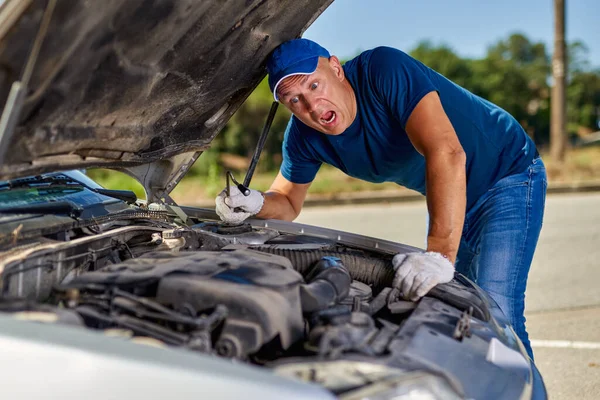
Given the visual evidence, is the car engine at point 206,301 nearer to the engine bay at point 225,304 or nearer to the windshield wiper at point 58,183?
the engine bay at point 225,304

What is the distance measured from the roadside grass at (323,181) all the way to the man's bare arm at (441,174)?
7.71 meters

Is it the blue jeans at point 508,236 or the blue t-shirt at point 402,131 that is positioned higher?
the blue t-shirt at point 402,131

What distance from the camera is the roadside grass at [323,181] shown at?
1086 cm

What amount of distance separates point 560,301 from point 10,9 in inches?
172

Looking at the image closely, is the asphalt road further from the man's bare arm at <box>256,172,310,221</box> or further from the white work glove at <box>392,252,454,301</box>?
the man's bare arm at <box>256,172,310,221</box>

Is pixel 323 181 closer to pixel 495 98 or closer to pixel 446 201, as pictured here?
pixel 446 201

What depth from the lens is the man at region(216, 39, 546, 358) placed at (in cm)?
266

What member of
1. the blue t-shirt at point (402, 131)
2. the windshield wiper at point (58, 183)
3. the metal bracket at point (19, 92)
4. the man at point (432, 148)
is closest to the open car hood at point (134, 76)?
the metal bracket at point (19, 92)

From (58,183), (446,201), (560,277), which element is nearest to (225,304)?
(446,201)

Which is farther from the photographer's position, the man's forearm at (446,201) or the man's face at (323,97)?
the man's face at (323,97)

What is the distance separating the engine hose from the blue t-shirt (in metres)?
0.63

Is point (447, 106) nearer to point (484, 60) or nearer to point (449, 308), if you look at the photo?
point (449, 308)

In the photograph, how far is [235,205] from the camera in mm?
3195

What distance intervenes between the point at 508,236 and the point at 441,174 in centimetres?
55
